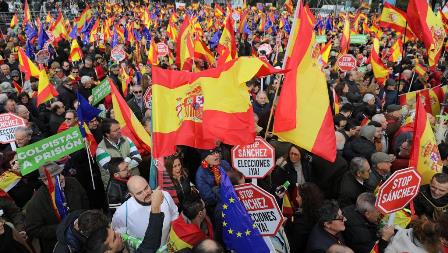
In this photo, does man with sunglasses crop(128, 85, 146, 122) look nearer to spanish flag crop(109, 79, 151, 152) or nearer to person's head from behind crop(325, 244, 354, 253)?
spanish flag crop(109, 79, 151, 152)

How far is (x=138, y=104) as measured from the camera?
761 centimetres

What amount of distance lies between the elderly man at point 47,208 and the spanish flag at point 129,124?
1604 mm

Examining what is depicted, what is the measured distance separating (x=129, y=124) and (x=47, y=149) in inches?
58.5

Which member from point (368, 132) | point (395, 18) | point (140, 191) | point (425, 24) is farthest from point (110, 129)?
point (395, 18)

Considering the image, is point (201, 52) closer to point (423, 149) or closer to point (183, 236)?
point (423, 149)

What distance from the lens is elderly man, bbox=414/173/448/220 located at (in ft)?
13.6

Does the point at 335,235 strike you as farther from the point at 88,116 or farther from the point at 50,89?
the point at 50,89

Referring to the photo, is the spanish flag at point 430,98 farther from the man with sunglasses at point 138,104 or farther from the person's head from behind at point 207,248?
the person's head from behind at point 207,248

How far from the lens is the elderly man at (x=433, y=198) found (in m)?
4.16

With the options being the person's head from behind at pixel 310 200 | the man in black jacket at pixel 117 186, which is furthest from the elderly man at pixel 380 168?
the man in black jacket at pixel 117 186

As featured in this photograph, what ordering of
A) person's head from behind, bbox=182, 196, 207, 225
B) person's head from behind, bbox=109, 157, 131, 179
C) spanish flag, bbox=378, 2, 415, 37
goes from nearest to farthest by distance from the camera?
person's head from behind, bbox=182, 196, 207, 225 < person's head from behind, bbox=109, 157, 131, 179 < spanish flag, bbox=378, 2, 415, 37

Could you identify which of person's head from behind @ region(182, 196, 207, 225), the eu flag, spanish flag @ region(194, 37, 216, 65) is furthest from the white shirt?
spanish flag @ region(194, 37, 216, 65)

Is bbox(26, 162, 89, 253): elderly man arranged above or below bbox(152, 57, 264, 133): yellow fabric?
below

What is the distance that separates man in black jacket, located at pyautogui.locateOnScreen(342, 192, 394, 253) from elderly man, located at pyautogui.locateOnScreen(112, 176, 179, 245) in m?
1.70
